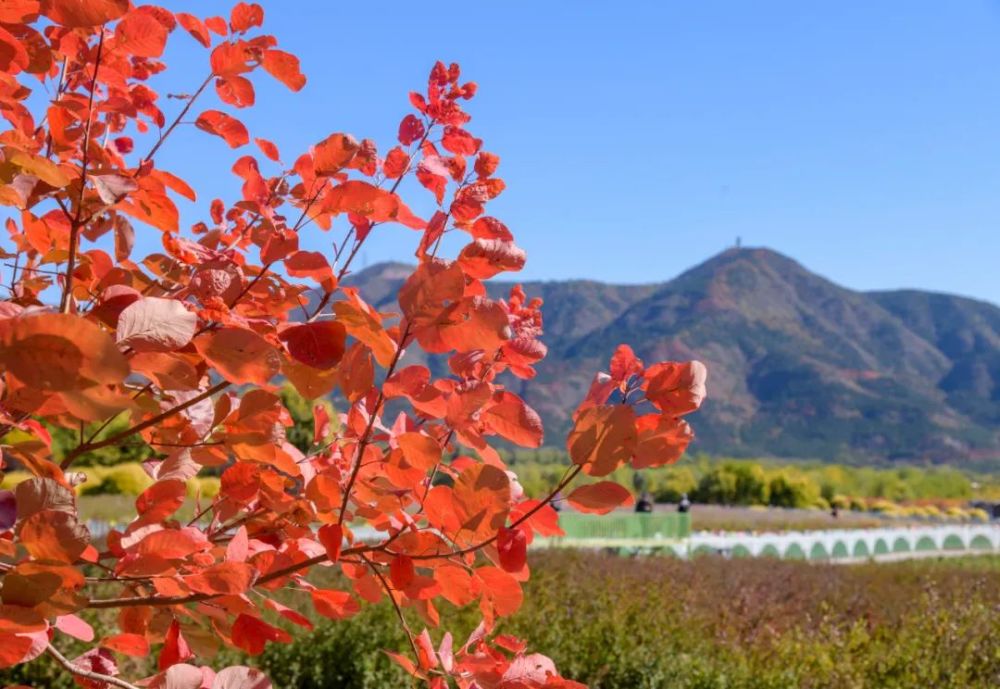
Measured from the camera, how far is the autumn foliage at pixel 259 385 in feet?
2.48

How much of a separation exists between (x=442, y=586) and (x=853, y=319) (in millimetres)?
187092

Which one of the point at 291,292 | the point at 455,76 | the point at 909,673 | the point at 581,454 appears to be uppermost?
the point at 455,76

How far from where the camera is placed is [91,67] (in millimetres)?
1162

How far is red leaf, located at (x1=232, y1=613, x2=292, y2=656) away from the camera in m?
1.09

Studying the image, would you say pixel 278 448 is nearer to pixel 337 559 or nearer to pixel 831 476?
pixel 337 559

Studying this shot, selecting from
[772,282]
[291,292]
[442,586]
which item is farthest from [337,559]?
[772,282]

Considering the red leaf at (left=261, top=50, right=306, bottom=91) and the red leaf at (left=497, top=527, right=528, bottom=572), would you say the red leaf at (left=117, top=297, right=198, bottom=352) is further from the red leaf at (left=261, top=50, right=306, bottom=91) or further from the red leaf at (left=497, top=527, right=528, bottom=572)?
the red leaf at (left=261, top=50, right=306, bottom=91)

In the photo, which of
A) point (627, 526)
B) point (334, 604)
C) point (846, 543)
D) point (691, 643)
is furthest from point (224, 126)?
point (846, 543)

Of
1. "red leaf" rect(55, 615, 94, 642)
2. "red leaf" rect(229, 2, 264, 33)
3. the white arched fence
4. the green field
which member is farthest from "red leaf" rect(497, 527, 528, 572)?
the white arched fence

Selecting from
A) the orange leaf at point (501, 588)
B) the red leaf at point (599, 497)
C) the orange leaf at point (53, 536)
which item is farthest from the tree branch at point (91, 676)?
the red leaf at point (599, 497)

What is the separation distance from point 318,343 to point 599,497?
290mm

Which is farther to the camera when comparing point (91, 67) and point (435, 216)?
point (91, 67)

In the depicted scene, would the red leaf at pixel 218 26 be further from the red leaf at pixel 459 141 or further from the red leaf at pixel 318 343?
the red leaf at pixel 318 343

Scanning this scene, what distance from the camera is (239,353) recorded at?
2.57 feet
